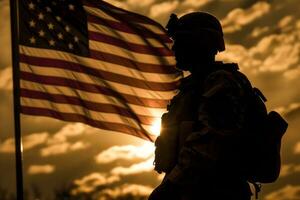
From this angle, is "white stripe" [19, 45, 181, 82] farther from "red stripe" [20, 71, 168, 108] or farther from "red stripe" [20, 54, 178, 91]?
"red stripe" [20, 71, 168, 108]

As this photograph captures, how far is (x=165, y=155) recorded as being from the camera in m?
4.45

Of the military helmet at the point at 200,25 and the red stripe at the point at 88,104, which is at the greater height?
the red stripe at the point at 88,104

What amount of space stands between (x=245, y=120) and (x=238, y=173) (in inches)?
11.6

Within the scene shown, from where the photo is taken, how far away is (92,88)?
10016 mm

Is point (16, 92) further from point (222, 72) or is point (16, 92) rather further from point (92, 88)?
point (222, 72)

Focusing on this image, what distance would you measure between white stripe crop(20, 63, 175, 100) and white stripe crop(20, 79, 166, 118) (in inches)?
6.1

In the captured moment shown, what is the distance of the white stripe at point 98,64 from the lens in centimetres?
994

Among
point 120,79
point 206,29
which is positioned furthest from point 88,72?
point 206,29

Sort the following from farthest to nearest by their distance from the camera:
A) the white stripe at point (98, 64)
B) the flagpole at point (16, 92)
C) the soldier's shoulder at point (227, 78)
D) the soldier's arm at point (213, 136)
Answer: the white stripe at point (98, 64) → the flagpole at point (16, 92) → the soldier's shoulder at point (227, 78) → the soldier's arm at point (213, 136)

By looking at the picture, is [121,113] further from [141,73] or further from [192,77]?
[192,77]

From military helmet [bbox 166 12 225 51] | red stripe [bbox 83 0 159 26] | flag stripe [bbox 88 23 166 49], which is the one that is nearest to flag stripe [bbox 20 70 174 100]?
flag stripe [bbox 88 23 166 49]

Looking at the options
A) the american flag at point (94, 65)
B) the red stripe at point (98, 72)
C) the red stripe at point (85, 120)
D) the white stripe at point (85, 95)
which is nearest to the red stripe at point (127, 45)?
the american flag at point (94, 65)

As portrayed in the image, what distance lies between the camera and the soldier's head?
14.9 feet

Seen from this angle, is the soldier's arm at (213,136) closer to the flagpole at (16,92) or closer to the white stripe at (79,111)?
the flagpole at (16,92)
